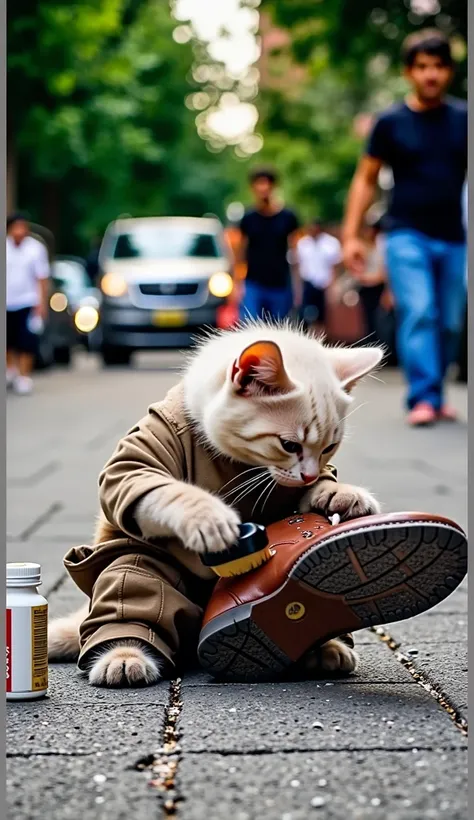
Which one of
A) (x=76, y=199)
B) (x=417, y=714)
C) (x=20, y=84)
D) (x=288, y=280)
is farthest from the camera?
(x=76, y=199)

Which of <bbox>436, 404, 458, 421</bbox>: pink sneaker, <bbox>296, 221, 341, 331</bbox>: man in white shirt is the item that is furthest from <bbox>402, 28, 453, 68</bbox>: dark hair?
<bbox>296, 221, 341, 331</bbox>: man in white shirt

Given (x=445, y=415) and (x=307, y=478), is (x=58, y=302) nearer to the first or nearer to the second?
(x=445, y=415)

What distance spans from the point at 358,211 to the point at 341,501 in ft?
21.0

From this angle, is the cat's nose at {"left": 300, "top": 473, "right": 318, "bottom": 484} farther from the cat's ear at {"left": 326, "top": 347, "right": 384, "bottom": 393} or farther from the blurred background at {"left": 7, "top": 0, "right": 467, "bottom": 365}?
the blurred background at {"left": 7, "top": 0, "right": 467, "bottom": 365}

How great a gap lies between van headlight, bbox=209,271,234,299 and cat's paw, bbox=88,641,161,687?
15290 mm

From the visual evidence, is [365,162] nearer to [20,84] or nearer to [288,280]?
[288,280]

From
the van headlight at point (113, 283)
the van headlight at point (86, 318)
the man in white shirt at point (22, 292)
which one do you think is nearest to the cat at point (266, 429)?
the man in white shirt at point (22, 292)

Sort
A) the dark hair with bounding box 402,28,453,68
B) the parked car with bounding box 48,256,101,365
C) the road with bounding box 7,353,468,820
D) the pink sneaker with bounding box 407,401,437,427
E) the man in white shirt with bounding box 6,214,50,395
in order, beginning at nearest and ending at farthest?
the road with bounding box 7,353,468,820, the dark hair with bounding box 402,28,453,68, the pink sneaker with bounding box 407,401,437,427, the man in white shirt with bounding box 6,214,50,395, the parked car with bounding box 48,256,101,365

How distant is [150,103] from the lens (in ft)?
109

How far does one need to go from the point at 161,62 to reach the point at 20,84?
14.3m

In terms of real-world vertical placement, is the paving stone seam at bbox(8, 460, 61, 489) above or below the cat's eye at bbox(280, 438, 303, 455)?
below

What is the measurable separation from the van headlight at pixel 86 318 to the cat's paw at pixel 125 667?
22.4 m

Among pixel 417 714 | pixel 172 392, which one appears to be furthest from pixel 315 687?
pixel 172 392

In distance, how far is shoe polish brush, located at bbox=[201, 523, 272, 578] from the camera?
9.53 ft
